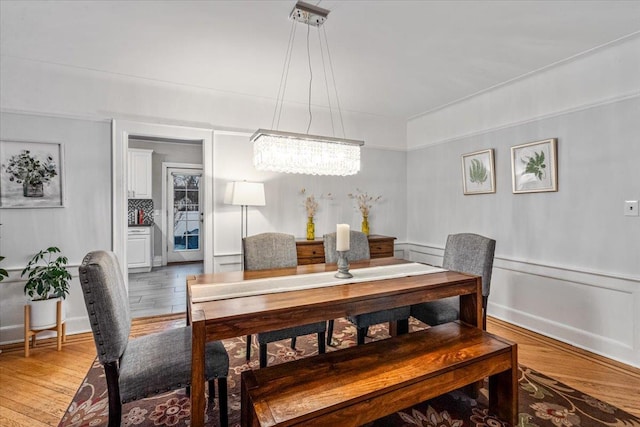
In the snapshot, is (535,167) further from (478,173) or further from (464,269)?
(464,269)

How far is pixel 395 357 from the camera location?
67.5 inches

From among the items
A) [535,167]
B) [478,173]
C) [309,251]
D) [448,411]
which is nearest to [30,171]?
[309,251]

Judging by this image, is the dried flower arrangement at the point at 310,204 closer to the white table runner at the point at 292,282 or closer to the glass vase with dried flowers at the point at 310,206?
the glass vase with dried flowers at the point at 310,206

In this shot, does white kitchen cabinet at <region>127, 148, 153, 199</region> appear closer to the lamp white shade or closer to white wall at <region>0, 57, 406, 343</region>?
white wall at <region>0, 57, 406, 343</region>

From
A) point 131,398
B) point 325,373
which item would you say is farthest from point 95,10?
point 325,373

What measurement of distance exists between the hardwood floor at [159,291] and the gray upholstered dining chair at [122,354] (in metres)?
2.20

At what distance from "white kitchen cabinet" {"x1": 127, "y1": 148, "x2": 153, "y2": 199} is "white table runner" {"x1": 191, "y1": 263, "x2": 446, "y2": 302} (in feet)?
16.5

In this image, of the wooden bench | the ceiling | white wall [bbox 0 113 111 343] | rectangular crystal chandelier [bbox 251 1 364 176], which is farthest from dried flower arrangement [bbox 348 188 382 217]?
white wall [bbox 0 113 111 343]

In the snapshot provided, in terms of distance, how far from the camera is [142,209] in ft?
20.4

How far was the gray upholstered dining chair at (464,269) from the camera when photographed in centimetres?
241

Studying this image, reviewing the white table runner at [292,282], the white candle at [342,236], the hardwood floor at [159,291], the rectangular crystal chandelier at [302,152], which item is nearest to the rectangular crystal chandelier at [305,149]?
the rectangular crystal chandelier at [302,152]

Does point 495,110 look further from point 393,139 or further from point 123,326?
point 123,326

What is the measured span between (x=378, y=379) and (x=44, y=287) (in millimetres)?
2957

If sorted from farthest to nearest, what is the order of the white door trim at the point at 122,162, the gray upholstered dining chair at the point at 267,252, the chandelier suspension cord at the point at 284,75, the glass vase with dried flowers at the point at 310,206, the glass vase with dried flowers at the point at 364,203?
the glass vase with dried flowers at the point at 364,203, the glass vase with dried flowers at the point at 310,206, the white door trim at the point at 122,162, the gray upholstered dining chair at the point at 267,252, the chandelier suspension cord at the point at 284,75
